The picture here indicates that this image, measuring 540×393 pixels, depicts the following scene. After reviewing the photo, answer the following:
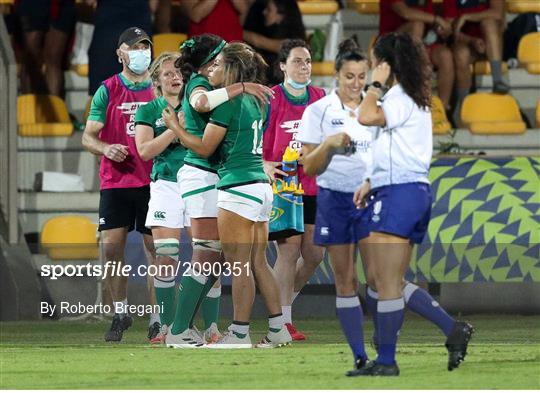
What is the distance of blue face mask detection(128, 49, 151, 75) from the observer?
11805 mm

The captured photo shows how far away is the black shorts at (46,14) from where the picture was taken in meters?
16.3

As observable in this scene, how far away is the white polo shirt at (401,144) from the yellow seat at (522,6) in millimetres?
8321

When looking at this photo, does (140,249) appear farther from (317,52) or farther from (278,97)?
(317,52)

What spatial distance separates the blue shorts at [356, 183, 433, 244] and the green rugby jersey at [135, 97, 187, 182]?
2.82m

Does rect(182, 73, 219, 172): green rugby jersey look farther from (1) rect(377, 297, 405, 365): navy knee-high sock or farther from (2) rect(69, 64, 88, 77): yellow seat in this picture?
(2) rect(69, 64, 88, 77): yellow seat

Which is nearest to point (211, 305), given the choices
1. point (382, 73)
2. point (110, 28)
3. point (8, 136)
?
point (382, 73)

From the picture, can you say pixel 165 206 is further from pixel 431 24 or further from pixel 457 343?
pixel 431 24

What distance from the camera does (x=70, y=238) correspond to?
14.6 m

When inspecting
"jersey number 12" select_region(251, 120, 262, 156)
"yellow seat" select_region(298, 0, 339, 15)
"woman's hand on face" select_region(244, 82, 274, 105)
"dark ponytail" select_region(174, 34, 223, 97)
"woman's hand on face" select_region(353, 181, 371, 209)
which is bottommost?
"woman's hand on face" select_region(353, 181, 371, 209)

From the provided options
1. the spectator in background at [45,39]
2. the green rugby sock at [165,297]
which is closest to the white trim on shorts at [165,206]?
the green rugby sock at [165,297]

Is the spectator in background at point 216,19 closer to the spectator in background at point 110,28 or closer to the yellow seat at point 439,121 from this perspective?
the spectator in background at point 110,28

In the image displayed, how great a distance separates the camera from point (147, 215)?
1155 centimetres

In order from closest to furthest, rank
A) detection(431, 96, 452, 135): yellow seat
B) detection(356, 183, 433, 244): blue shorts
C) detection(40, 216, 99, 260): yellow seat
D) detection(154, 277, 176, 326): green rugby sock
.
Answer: detection(356, 183, 433, 244): blue shorts
detection(154, 277, 176, 326): green rugby sock
detection(40, 216, 99, 260): yellow seat
detection(431, 96, 452, 135): yellow seat

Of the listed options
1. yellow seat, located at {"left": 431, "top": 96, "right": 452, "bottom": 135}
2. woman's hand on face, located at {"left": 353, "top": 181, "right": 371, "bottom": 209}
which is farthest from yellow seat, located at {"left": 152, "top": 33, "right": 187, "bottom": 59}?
woman's hand on face, located at {"left": 353, "top": 181, "right": 371, "bottom": 209}
